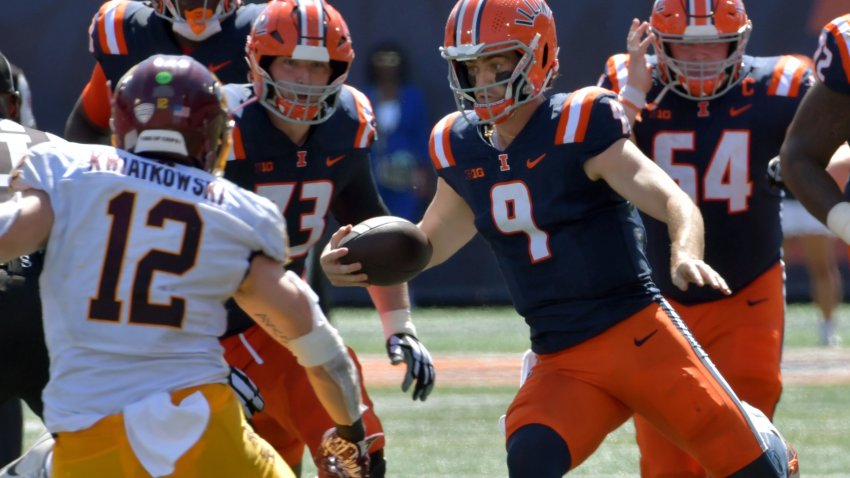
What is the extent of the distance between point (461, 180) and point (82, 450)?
1.49 meters

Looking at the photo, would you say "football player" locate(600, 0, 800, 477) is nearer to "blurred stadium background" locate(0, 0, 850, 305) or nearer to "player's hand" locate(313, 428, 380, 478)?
"player's hand" locate(313, 428, 380, 478)

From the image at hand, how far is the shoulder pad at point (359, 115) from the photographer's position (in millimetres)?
4566

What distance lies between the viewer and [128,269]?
2922mm

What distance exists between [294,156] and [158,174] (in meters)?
1.47

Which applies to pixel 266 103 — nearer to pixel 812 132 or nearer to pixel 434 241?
pixel 434 241

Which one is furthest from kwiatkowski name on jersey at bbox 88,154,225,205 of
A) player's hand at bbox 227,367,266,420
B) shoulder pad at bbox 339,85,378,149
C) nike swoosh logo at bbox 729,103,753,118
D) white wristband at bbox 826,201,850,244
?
nike swoosh logo at bbox 729,103,753,118

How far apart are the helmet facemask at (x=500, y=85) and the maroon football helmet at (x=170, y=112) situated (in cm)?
97

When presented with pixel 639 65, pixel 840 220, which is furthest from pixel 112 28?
pixel 840 220

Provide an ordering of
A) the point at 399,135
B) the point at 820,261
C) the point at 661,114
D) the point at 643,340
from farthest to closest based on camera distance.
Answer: the point at 399,135, the point at 820,261, the point at 661,114, the point at 643,340

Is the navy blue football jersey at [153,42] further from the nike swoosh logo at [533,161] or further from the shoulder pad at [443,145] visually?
the nike swoosh logo at [533,161]

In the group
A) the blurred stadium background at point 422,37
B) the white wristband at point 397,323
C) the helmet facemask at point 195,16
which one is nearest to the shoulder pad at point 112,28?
the helmet facemask at point 195,16

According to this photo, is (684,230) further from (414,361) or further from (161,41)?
(161,41)

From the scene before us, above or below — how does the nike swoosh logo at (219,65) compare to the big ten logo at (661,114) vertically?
above

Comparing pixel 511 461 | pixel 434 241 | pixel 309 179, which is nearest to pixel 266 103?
pixel 309 179
